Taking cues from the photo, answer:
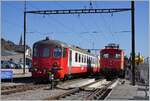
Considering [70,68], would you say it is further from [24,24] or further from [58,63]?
[24,24]

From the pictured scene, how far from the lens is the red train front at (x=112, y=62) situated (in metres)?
41.1

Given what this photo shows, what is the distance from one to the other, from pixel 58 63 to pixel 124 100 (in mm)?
12639

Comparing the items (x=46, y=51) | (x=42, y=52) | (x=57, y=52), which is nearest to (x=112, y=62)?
(x=57, y=52)

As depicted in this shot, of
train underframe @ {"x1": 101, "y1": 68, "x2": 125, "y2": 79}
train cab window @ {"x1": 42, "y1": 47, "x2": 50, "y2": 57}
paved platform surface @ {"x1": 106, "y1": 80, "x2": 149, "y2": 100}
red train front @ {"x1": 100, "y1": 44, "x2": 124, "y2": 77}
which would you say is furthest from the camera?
red train front @ {"x1": 100, "y1": 44, "x2": 124, "y2": 77}

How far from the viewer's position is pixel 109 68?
41188 mm

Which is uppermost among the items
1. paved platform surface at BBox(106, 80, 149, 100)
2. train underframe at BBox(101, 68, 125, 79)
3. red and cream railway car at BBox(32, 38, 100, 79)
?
red and cream railway car at BBox(32, 38, 100, 79)

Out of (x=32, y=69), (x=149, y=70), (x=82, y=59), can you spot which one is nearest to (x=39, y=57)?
(x=32, y=69)

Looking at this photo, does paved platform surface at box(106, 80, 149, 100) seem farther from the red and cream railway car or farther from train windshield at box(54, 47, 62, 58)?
train windshield at box(54, 47, 62, 58)

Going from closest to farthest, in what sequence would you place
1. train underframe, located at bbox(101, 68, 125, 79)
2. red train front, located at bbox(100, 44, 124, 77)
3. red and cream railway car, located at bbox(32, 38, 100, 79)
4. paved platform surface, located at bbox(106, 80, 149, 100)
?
paved platform surface, located at bbox(106, 80, 149, 100)
red and cream railway car, located at bbox(32, 38, 100, 79)
train underframe, located at bbox(101, 68, 125, 79)
red train front, located at bbox(100, 44, 124, 77)

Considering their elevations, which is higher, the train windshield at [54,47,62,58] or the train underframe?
the train windshield at [54,47,62,58]

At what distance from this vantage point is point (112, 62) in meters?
41.5

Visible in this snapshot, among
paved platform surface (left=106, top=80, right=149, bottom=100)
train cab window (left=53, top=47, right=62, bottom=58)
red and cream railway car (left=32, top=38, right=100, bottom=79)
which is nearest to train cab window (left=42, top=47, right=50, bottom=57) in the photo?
red and cream railway car (left=32, top=38, right=100, bottom=79)

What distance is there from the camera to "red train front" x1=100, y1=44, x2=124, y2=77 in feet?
135

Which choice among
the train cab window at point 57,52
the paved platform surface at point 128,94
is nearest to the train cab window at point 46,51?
the train cab window at point 57,52
